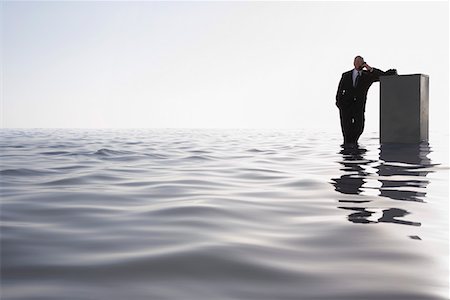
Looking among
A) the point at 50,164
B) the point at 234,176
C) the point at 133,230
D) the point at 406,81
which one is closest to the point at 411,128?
the point at 406,81

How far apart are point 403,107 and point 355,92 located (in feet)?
4.23

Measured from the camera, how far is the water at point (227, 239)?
1826mm

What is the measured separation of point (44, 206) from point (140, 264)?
1827 mm

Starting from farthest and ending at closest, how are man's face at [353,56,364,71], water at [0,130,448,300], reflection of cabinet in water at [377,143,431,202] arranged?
1. man's face at [353,56,364,71]
2. reflection of cabinet in water at [377,143,431,202]
3. water at [0,130,448,300]

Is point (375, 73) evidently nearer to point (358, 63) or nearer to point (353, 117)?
point (358, 63)

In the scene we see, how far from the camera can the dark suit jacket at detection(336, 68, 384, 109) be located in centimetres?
1070

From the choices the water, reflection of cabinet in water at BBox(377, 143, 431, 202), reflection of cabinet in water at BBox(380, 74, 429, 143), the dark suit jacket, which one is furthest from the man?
the water

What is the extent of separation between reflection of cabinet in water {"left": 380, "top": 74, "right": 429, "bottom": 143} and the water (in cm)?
633

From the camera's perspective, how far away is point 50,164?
24.1 feet

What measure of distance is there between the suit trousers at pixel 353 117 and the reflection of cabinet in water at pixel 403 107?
0.69 metres

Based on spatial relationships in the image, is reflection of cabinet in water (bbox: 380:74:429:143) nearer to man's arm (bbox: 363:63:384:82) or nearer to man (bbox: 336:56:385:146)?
man's arm (bbox: 363:63:384:82)

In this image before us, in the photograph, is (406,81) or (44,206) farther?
(406,81)

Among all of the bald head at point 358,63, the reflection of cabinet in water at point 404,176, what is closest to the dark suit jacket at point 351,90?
the bald head at point 358,63

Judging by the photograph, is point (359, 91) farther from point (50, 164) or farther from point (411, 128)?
point (50, 164)
